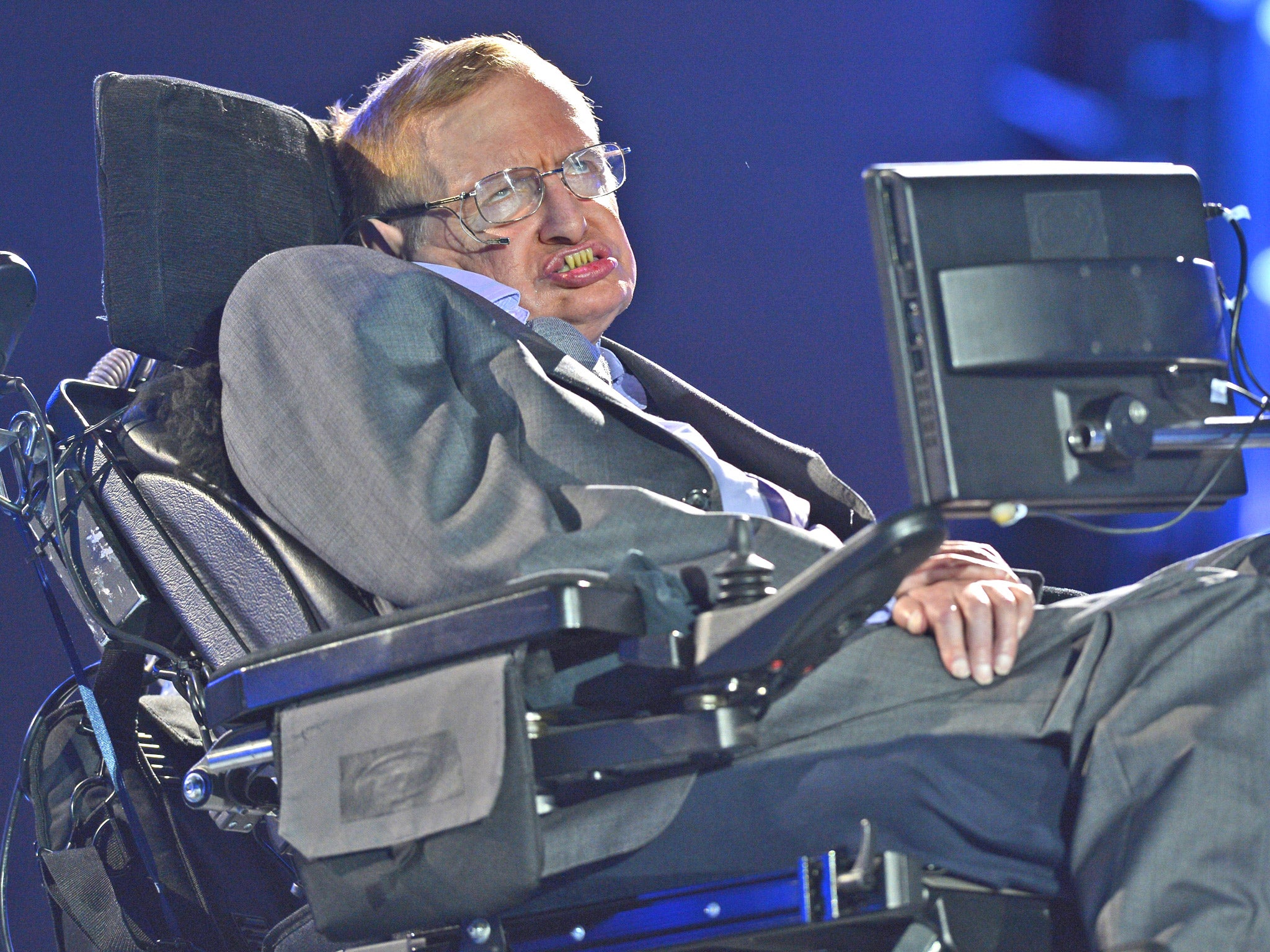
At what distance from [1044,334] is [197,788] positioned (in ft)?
2.62

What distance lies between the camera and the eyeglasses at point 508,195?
197 centimetres

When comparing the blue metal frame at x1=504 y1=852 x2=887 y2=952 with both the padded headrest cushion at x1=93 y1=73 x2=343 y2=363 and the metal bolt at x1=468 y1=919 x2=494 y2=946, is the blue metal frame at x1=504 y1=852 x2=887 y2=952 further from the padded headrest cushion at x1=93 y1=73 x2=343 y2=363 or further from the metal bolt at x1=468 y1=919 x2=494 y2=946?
the padded headrest cushion at x1=93 y1=73 x2=343 y2=363

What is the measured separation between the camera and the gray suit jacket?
128 cm

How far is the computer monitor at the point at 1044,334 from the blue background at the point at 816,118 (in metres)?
1.99

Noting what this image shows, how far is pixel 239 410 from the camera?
4.78ft

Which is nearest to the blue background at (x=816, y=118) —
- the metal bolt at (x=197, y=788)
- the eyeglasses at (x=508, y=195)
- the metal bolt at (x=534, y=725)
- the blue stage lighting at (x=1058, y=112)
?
the blue stage lighting at (x=1058, y=112)

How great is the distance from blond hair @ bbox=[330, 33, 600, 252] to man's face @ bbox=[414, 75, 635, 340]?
2 centimetres

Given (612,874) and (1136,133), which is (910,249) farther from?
(1136,133)

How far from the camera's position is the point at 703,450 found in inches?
58.2

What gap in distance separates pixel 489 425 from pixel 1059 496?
658 millimetres

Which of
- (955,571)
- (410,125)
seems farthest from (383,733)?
(410,125)

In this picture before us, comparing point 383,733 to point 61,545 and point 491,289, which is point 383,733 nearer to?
point 61,545

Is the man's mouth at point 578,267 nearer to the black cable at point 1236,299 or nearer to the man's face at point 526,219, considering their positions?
the man's face at point 526,219

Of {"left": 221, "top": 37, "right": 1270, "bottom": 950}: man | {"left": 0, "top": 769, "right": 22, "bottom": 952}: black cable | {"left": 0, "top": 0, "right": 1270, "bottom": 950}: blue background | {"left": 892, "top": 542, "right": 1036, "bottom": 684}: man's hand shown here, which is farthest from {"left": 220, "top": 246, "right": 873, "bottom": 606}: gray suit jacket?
{"left": 0, "top": 0, "right": 1270, "bottom": 950}: blue background
